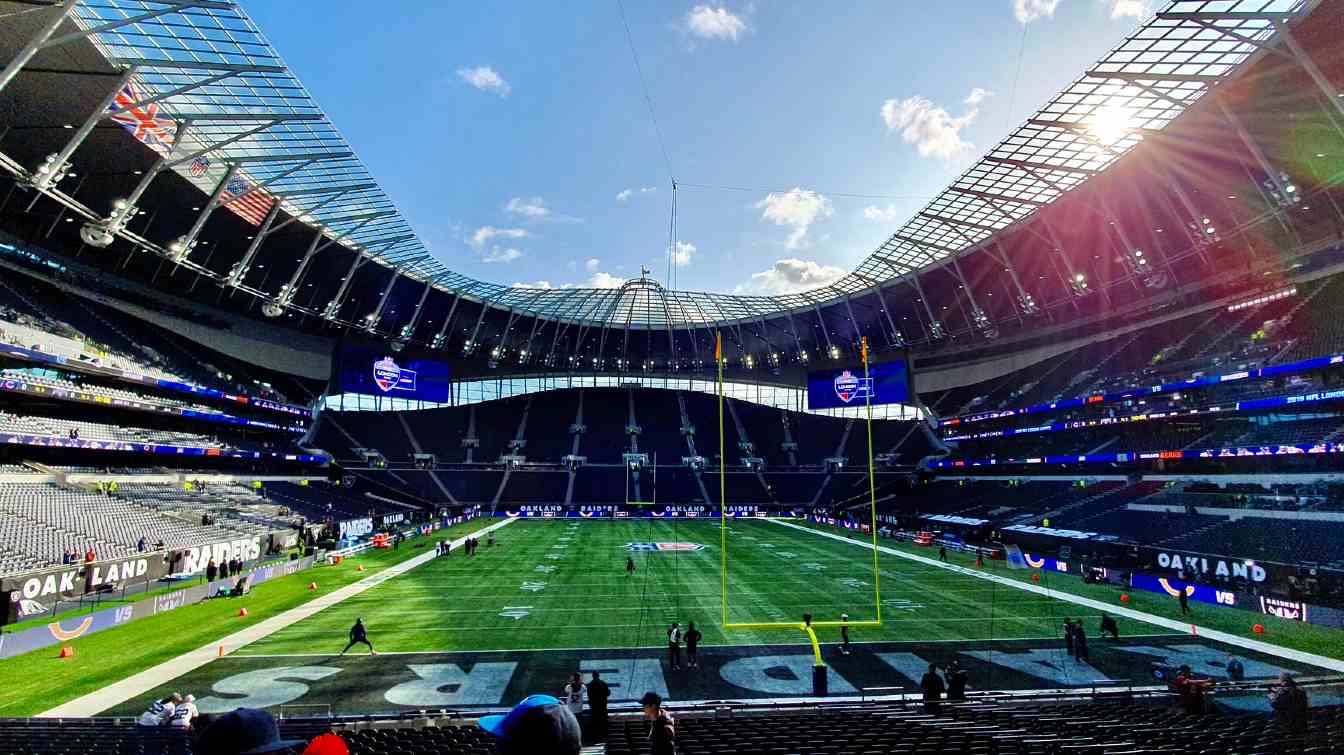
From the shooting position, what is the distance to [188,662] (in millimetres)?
17047

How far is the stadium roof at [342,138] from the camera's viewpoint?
25.7 metres

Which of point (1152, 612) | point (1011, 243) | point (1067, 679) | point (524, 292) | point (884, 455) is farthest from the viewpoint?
point (884, 455)

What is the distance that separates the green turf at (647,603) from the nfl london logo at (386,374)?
98.3ft

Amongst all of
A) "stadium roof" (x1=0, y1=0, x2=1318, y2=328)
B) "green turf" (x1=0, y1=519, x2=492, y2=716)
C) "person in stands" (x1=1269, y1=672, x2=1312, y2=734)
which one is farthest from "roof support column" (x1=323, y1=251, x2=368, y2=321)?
"person in stands" (x1=1269, y1=672, x2=1312, y2=734)

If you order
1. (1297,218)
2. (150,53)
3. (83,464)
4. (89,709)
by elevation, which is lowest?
(89,709)

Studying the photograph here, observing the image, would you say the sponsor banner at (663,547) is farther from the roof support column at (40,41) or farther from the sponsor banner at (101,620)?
the roof support column at (40,41)

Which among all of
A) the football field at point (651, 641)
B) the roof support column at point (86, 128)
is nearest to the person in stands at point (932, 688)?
the football field at point (651, 641)

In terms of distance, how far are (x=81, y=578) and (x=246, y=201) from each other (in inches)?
1007

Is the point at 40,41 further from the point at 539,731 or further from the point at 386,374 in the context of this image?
the point at 386,374

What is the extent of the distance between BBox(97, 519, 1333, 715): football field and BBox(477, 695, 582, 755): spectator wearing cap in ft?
43.3

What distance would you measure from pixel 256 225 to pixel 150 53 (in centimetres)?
1680

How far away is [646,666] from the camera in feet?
56.5

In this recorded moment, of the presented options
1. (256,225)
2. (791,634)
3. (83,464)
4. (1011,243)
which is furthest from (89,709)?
(1011,243)

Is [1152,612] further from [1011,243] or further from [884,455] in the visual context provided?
[884,455]
